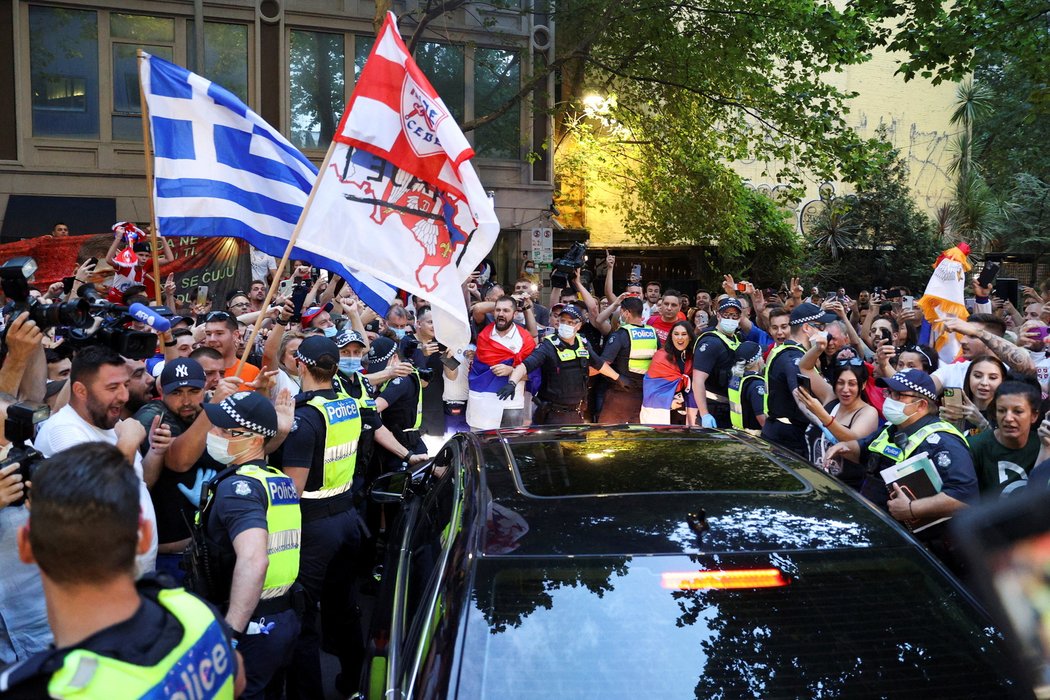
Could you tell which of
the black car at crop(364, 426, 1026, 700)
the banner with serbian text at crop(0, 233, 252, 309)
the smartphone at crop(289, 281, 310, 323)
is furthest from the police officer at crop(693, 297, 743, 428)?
the banner with serbian text at crop(0, 233, 252, 309)

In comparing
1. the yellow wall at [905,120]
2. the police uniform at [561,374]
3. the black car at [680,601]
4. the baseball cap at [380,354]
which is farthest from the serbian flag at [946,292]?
the yellow wall at [905,120]

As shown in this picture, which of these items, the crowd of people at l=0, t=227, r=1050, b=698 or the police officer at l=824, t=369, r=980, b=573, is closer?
the crowd of people at l=0, t=227, r=1050, b=698

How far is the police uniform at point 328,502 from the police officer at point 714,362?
460cm

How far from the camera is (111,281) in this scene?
970 centimetres

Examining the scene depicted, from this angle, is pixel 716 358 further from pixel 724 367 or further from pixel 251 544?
pixel 251 544

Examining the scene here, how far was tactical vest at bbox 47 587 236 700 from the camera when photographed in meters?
2.04

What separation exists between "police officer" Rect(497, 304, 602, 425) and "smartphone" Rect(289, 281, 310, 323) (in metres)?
2.25

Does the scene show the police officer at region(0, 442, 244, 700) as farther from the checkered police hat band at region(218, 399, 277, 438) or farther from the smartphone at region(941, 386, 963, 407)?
the smartphone at region(941, 386, 963, 407)

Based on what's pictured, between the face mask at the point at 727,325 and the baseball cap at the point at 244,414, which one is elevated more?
the face mask at the point at 727,325

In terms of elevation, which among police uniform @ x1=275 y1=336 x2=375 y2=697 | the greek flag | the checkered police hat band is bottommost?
police uniform @ x1=275 y1=336 x2=375 y2=697

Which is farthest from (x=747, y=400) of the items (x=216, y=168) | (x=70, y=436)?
(x=70, y=436)

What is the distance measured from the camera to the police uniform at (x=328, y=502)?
5023mm

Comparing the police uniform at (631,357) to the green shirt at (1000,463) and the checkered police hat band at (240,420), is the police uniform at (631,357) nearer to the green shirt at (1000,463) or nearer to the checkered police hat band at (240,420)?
the green shirt at (1000,463)

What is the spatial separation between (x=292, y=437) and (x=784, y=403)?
13.8 feet
